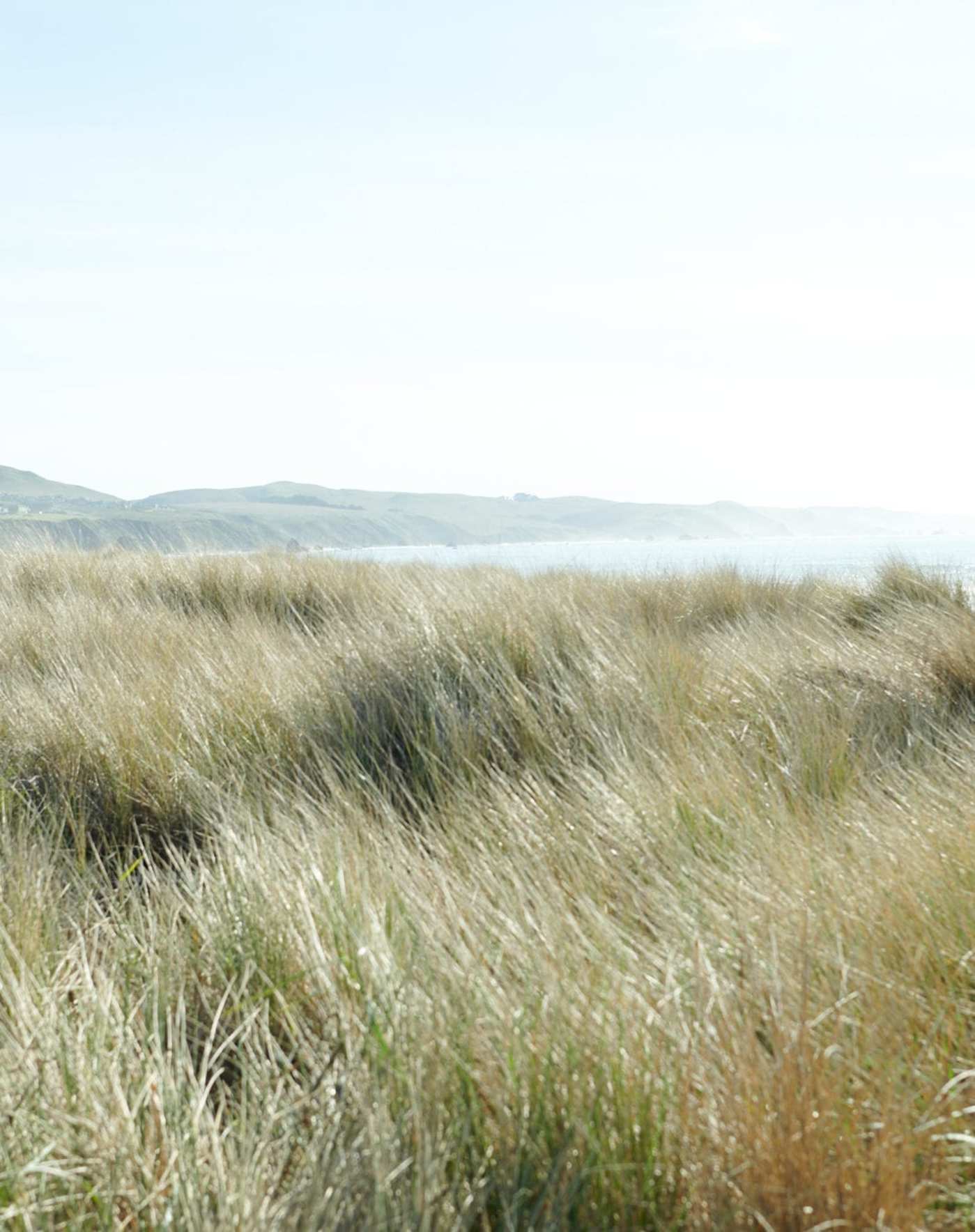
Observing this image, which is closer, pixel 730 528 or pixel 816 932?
pixel 816 932

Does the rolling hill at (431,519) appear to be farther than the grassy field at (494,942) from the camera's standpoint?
Yes

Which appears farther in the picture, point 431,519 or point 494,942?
point 431,519

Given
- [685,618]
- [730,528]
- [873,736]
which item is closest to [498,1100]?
[873,736]

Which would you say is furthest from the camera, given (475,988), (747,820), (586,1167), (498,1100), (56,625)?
(56,625)

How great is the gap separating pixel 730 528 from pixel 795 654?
97.9 m

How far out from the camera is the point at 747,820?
6.43ft

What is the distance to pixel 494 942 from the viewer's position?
61.7 inches

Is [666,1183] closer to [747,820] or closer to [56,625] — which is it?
[747,820]

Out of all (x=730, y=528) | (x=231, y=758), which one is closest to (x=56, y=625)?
(x=231, y=758)

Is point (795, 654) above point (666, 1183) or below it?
above

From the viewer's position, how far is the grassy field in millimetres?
1037

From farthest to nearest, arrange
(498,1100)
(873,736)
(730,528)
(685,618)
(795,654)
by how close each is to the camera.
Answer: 1. (730,528)
2. (685,618)
3. (795,654)
4. (873,736)
5. (498,1100)

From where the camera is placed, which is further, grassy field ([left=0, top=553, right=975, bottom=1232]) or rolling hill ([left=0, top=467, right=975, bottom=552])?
rolling hill ([left=0, top=467, right=975, bottom=552])

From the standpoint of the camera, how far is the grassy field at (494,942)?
104 centimetres
